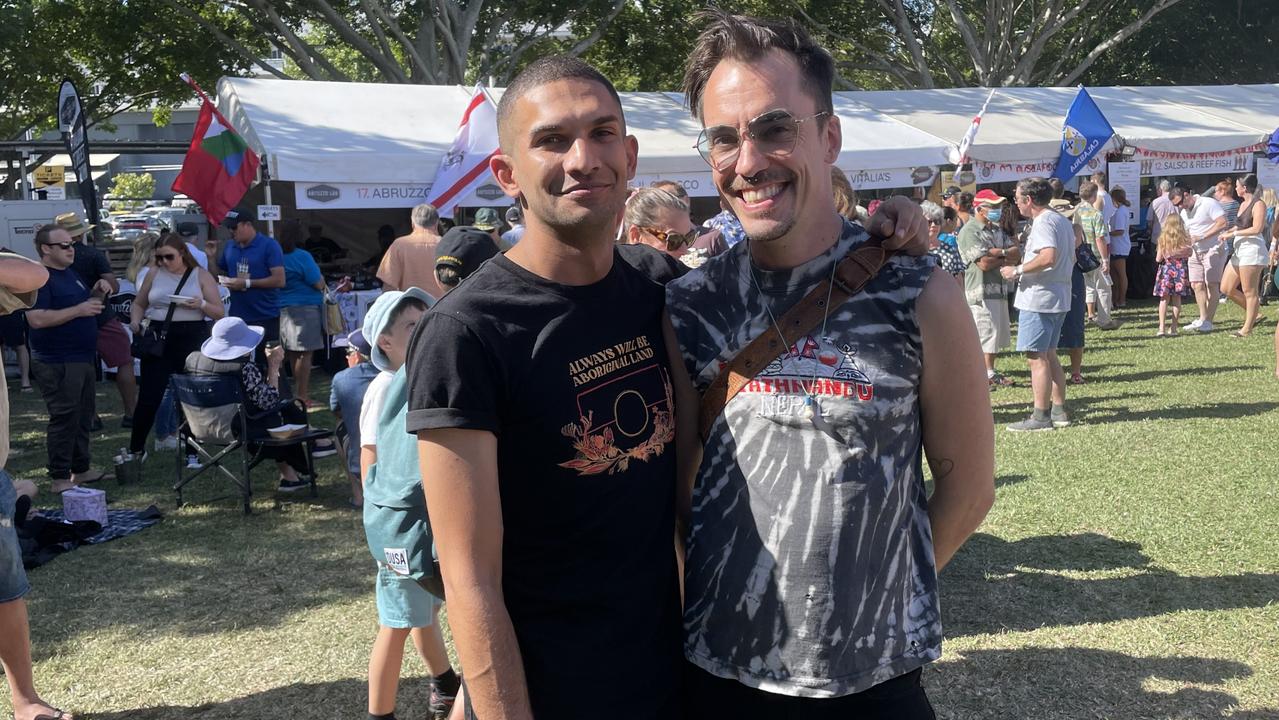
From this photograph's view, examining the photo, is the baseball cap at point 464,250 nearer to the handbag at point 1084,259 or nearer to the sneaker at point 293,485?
the sneaker at point 293,485

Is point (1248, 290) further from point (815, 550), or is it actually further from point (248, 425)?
point (815, 550)

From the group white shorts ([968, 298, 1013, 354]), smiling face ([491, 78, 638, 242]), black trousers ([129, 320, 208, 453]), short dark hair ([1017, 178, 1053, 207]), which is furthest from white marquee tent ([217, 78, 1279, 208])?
smiling face ([491, 78, 638, 242])

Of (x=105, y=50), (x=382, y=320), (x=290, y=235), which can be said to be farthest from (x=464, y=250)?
(x=105, y=50)

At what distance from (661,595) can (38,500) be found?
7.39 meters

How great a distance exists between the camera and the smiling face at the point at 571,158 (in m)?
1.84

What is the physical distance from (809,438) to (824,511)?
0.42 ft

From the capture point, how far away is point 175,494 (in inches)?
303

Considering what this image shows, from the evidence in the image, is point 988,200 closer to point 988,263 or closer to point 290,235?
point 988,263

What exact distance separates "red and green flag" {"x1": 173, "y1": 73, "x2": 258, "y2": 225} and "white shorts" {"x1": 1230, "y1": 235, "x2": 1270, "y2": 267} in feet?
37.3

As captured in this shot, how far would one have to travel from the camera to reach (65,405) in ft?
24.3

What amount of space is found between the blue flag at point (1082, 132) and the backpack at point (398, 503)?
50.9 ft

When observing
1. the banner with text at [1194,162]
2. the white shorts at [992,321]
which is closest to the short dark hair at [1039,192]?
the white shorts at [992,321]

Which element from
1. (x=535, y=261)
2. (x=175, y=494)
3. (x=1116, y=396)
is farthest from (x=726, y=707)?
(x=1116, y=396)

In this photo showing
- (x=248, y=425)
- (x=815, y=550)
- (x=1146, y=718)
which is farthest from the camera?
(x=248, y=425)
